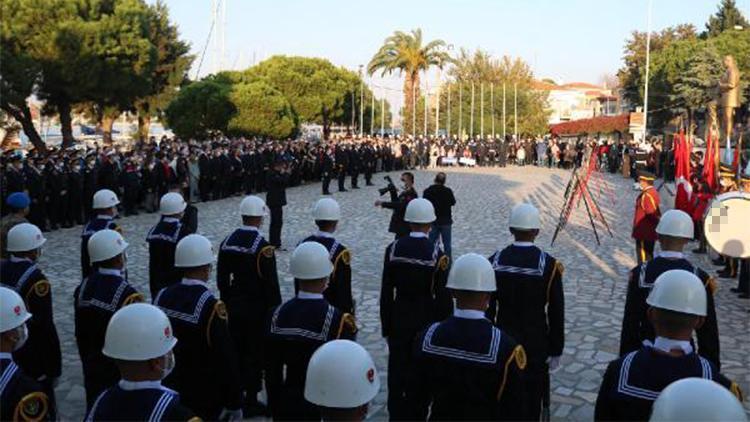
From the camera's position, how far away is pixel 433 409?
3.70m

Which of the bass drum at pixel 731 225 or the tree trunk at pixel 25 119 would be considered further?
the tree trunk at pixel 25 119

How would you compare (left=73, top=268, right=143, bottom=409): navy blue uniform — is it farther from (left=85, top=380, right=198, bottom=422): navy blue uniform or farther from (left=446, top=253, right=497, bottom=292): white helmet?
(left=446, top=253, right=497, bottom=292): white helmet

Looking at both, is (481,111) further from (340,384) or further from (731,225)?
(340,384)

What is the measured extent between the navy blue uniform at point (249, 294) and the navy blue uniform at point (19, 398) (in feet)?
9.53

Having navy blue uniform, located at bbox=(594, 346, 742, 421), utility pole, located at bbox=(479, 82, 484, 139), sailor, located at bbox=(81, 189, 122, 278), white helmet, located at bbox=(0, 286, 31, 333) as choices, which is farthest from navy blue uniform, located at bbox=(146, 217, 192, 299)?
utility pole, located at bbox=(479, 82, 484, 139)

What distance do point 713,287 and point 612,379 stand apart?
240cm

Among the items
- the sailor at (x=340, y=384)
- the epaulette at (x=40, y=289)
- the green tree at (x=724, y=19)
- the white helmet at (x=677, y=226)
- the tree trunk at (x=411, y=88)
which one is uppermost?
the green tree at (x=724, y=19)

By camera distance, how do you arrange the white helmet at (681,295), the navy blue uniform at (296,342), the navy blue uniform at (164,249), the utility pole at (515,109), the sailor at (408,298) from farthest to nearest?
the utility pole at (515,109) → the navy blue uniform at (164,249) → the sailor at (408,298) → the navy blue uniform at (296,342) → the white helmet at (681,295)

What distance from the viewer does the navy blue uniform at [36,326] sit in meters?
5.32

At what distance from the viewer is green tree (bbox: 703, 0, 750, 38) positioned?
6244 cm

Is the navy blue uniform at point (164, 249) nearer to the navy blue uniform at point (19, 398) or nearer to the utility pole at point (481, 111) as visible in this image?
the navy blue uniform at point (19, 398)

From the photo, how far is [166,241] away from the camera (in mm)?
7699

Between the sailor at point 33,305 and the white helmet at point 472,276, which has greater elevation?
the white helmet at point 472,276

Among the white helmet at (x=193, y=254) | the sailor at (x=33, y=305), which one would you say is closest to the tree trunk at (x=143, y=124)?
the sailor at (x=33, y=305)
